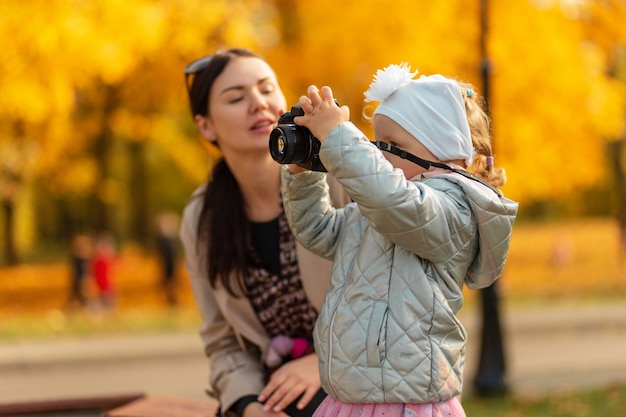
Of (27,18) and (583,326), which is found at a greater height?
(27,18)

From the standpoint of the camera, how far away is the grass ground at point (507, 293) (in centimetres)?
679

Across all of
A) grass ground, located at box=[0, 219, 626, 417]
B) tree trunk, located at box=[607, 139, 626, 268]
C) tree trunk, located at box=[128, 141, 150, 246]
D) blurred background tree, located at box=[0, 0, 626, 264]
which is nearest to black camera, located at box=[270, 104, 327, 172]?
grass ground, located at box=[0, 219, 626, 417]

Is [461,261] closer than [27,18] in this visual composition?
Yes

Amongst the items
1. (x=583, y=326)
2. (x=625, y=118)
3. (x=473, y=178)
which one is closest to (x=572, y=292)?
(x=625, y=118)

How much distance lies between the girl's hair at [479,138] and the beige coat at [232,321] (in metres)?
0.63

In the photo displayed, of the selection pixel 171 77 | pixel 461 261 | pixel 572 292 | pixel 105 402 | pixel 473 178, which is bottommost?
pixel 572 292

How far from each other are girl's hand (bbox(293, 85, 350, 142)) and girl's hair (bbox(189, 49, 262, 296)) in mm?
950

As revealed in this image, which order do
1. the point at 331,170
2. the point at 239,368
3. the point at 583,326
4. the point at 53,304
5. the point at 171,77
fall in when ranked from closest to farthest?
the point at 331,170, the point at 239,368, the point at 583,326, the point at 171,77, the point at 53,304

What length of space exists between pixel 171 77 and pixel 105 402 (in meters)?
11.3

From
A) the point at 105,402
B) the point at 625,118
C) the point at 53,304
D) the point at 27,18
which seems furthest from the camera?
the point at 53,304

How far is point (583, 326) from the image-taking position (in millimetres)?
11672

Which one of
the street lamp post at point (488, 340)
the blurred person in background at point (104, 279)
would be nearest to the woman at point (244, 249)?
the street lamp post at point (488, 340)

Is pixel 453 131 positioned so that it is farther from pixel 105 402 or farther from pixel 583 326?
pixel 583 326

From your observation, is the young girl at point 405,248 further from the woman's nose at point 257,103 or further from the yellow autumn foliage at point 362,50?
the yellow autumn foliage at point 362,50
